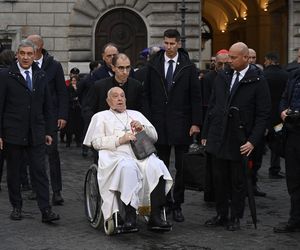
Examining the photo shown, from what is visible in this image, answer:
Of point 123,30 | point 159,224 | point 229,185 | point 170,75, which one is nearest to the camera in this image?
point 159,224

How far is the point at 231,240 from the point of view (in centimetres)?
723

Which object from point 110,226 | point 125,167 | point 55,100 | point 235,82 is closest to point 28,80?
point 55,100

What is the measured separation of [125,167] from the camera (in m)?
7.23

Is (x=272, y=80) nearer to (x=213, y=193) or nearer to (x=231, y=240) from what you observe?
(x=213, y=193)

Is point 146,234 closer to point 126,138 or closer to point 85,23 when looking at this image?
point 126,138

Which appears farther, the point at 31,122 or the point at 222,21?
the point at 222,21

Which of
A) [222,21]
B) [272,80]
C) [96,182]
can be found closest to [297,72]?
[96,182]

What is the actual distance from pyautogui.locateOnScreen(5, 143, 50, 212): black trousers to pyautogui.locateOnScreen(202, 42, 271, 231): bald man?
184 centimetres

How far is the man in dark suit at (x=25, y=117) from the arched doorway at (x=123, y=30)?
14490 mm

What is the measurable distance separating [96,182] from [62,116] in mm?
1682

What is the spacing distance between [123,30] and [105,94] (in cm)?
1470

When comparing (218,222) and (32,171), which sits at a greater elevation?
(32,171)

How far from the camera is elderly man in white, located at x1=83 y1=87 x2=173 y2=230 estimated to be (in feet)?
23.6

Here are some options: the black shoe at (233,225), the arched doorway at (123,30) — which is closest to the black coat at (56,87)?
the black shoe at (233,225)
